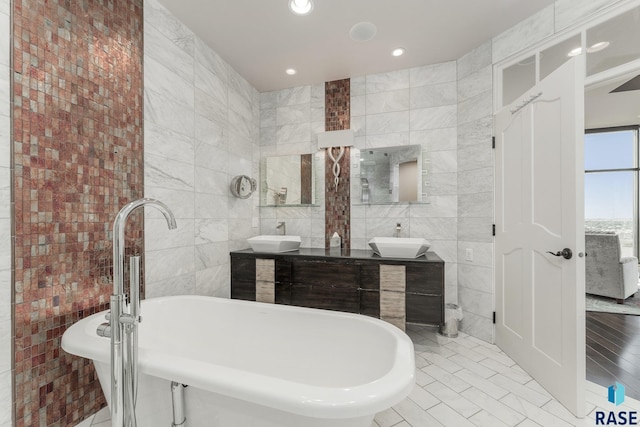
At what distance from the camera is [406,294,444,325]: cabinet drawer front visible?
2248mm

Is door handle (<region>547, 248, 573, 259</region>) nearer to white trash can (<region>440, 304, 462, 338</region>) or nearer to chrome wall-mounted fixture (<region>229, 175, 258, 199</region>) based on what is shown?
white trash can (<region>440, 304, 462, 338</region>)

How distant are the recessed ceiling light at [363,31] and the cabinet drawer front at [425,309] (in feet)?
7.04

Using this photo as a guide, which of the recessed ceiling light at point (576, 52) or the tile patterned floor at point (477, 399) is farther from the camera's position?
the recessed ceiling light at point (576, 52)

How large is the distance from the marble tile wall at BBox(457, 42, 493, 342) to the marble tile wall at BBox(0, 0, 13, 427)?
3077 mm

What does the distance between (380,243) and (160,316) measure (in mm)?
1685

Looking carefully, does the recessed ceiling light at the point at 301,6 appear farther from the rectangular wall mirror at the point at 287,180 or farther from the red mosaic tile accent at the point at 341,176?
the rectangular wall mirror at the point at 287,180

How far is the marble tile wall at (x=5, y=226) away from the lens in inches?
48.4

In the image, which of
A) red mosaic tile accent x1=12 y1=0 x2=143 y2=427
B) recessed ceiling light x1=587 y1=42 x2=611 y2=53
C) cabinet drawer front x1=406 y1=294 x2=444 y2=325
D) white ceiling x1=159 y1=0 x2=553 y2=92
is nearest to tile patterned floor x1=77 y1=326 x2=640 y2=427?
cabinet drawer front x1=406 y1=294 x2=444 y2=325

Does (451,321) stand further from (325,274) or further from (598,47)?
(598,47)

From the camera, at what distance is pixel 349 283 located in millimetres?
2428

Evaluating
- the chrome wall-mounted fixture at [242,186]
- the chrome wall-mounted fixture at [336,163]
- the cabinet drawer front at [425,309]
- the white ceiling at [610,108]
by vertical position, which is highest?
the white ceiling at [610,108]

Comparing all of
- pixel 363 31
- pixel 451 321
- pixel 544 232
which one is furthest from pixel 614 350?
pixel 363 31

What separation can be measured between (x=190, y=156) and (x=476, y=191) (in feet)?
8.17

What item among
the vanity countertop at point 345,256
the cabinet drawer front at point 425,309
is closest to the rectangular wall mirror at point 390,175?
the vanity countertop at point 345,256
